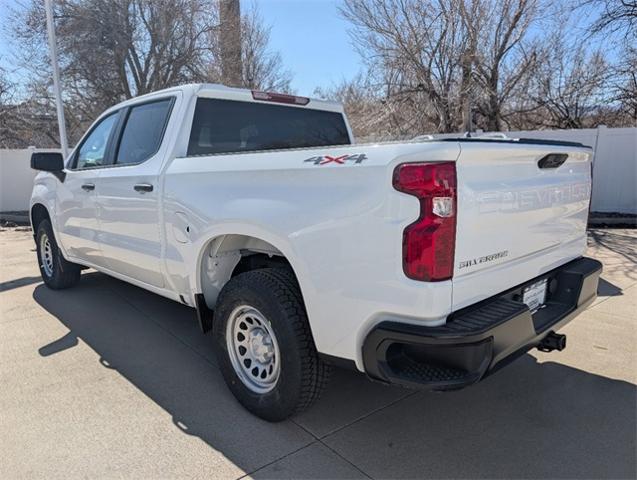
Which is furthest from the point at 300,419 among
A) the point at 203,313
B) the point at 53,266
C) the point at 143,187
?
the point at 53,266

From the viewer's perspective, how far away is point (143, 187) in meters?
3.52

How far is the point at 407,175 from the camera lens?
2.02 meters

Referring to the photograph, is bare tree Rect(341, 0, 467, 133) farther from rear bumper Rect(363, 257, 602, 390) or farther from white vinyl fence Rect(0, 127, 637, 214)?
rear bumper Rect(363, 257, 602, 390)

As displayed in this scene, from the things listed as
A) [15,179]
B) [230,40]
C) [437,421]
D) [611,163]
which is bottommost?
[437,421]

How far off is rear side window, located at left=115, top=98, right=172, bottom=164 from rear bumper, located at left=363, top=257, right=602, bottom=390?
243 centimetres

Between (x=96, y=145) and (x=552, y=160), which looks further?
(x=96, y=145)

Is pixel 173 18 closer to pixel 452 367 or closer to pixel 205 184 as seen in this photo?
pixel 205 184

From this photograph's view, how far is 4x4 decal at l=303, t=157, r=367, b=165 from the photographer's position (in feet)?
7.12

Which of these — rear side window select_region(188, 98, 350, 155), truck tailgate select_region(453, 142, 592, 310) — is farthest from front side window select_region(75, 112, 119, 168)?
truck tailgate select_region(453, 142, 592, 310)

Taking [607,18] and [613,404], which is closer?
[613,404]

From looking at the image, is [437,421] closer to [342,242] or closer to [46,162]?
[342,242]

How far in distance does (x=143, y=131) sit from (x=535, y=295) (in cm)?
322

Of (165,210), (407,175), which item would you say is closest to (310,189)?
(407,175)

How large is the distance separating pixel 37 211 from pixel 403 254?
5.30m
